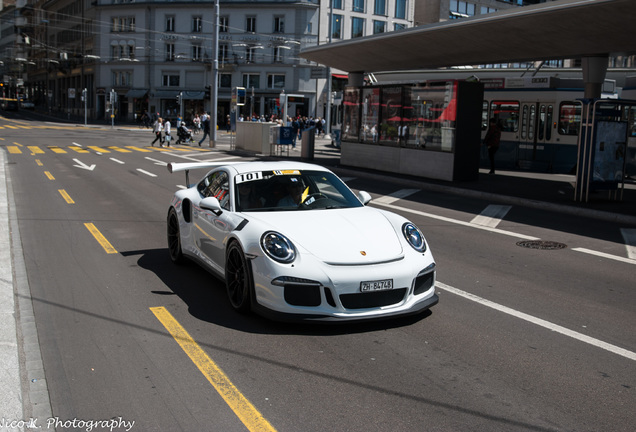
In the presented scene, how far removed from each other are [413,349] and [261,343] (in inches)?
52.0

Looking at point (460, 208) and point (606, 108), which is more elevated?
point (606, 108)

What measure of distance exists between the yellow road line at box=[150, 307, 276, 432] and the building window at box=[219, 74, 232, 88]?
67998mm

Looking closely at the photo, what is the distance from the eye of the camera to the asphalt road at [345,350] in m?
4.46

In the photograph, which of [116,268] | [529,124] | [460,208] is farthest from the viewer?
[529,124]

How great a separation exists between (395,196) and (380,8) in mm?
60676

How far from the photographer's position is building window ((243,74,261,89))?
71.6 meters

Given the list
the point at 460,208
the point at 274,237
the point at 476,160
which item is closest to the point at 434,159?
the point at 476,160

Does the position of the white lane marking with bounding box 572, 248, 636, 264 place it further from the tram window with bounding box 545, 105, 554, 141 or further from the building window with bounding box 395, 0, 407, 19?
the building window with bounding box 395, 0, 407, 19

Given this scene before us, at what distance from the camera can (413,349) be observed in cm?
569

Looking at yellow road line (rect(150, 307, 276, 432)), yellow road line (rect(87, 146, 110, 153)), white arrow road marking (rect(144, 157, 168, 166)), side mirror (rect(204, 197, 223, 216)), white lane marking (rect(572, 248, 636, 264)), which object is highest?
side mirror (rect(204, 197, 223, 216))

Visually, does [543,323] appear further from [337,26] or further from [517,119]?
[337,26]

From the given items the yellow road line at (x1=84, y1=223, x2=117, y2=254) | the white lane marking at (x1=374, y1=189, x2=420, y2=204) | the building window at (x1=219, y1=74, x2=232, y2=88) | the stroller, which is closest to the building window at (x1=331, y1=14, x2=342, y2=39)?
the building window at (x1=219, y1=74, x2=232, y2=88)

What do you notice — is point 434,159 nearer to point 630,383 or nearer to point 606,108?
point 606,108

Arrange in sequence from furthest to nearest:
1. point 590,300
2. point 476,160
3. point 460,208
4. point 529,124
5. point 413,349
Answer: point 529,124 → point 476,160 → point 460,208 → point 590,300 → point 413,349
